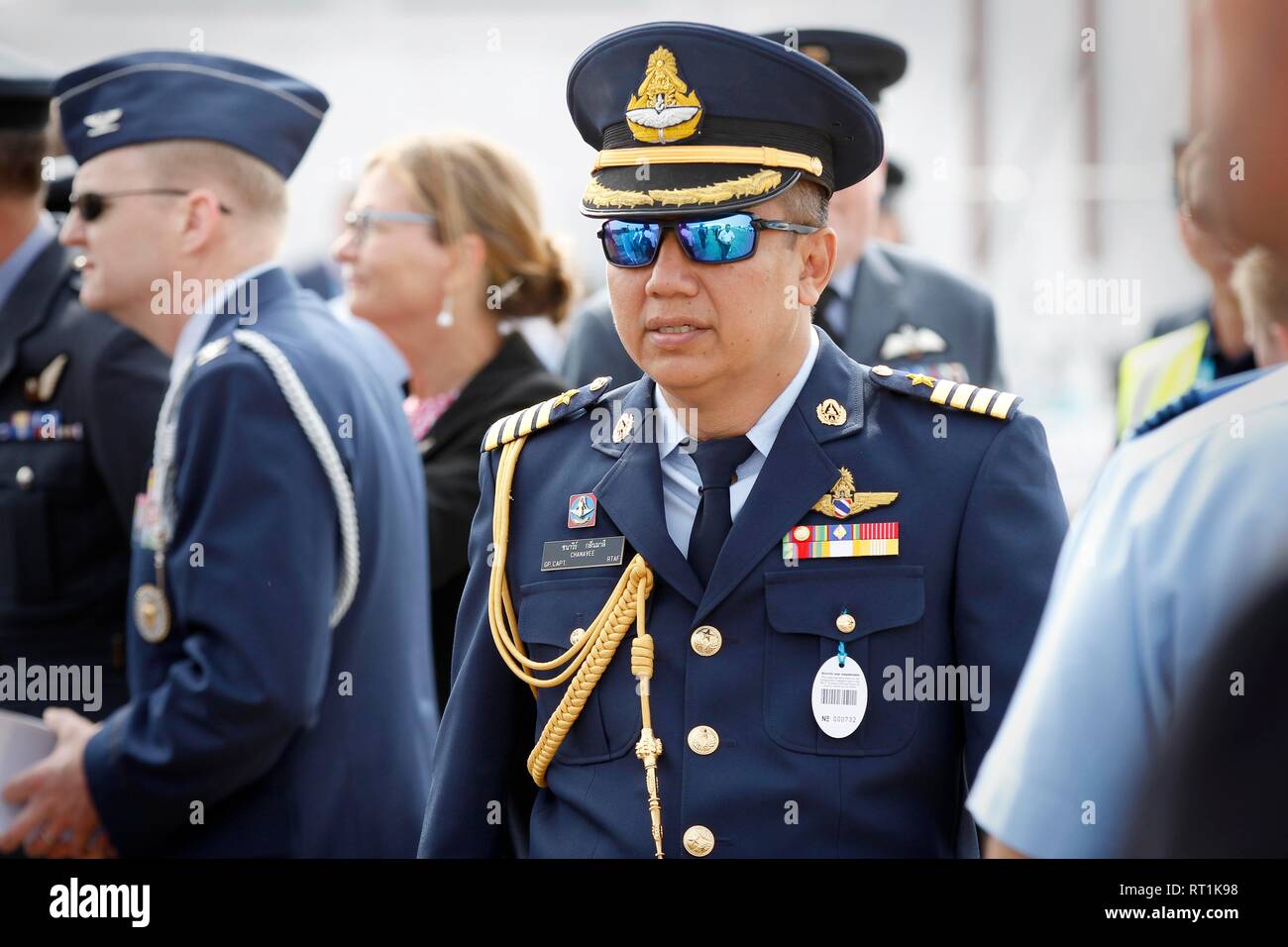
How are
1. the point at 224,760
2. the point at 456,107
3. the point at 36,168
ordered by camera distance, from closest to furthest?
the point at 224,760
the point at 36,168
the point at 456,107

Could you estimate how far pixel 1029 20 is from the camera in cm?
784

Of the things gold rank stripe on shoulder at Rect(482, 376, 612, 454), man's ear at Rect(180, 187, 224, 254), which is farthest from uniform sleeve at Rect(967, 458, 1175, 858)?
man's ear at Rect(180, 187, 224, 254)

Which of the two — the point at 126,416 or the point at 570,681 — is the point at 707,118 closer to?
the point at 570,681

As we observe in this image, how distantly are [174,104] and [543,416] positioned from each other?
48.9 inches

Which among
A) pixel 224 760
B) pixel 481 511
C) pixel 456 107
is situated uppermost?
pixel 456 107

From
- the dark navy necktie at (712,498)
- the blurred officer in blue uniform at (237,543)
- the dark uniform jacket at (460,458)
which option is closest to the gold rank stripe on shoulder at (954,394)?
the dark navy necktie at (712,498)

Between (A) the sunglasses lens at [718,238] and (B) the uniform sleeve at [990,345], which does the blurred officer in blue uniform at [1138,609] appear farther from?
(B) the uniform sleeve at [990,345]

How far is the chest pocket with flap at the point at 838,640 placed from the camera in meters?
2.27

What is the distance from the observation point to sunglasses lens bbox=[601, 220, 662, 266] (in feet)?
7.72

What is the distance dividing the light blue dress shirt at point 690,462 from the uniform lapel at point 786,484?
0.02m

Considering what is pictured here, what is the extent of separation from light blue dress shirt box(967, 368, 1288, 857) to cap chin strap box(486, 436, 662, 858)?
84 cm

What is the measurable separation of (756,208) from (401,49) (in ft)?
23.6
